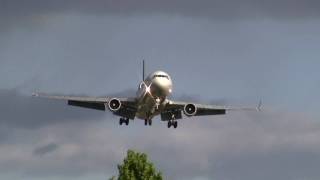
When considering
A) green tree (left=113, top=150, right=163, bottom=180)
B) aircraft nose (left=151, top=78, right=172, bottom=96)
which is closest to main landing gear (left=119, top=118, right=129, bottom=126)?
aircraft nose (left=151, top=78, right=172, bottom=96)

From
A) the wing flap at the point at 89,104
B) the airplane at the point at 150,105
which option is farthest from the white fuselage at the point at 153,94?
the wing flap at the point at 89,104

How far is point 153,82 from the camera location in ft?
419

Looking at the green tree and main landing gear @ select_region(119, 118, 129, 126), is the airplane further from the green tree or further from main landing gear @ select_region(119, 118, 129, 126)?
the green tree

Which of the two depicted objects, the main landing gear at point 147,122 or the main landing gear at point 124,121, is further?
the main landing gear at point 124,121

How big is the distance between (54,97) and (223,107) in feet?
65.0

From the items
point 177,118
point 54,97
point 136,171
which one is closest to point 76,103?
point 54,97

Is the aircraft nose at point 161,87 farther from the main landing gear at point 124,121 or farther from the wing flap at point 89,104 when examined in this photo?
the wing flap at point 89,104

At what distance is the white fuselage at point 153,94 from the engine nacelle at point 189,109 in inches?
146

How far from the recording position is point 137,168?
109500mm

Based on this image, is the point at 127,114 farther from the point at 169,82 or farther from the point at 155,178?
the point at 155,178

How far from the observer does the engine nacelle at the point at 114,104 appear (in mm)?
131125

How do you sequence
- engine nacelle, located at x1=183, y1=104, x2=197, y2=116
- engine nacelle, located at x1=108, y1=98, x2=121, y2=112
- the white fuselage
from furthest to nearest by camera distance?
1. engine nacelle, located at x1=183, y1=104, x2=197, y2=116
2. engine nacelle, located at x1=108, y1=98, x2=121, y2=112
3. the white fuselage

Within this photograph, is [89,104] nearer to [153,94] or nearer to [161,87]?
[153,94]

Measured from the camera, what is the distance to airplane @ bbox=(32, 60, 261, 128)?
127188mm
